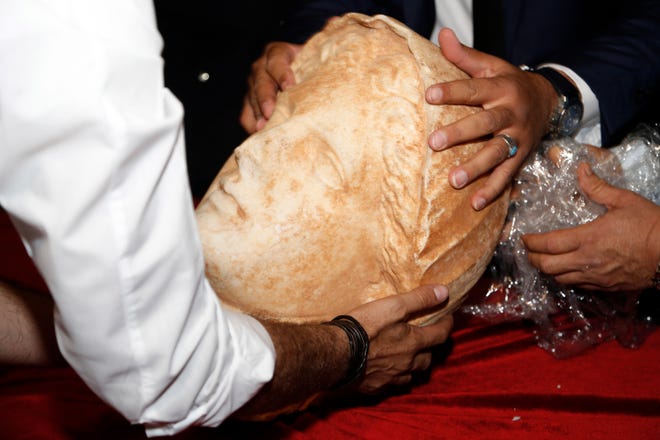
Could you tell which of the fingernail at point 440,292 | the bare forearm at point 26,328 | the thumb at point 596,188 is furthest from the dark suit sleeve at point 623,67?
the bare forearm at point 26,328

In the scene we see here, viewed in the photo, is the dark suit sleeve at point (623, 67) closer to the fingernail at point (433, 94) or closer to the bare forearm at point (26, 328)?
the fingernail at point (433, 94)

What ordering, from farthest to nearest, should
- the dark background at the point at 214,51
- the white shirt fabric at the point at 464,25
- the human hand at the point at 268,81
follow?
1. the dark background at the point at 214,51
2. the white shirt fabric at the point at 464,25
3. the human hand at the point at 268,81

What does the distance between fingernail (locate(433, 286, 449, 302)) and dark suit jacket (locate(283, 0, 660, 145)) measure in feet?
2.39

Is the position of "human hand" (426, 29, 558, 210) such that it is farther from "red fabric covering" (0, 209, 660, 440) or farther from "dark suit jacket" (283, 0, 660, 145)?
"red fabric covering" (0, 209, 660, 440)

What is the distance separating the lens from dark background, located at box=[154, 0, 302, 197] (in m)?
3.79

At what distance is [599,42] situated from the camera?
179cm

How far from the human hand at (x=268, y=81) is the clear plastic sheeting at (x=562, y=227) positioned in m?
0.65

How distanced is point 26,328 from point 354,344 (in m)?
0.73

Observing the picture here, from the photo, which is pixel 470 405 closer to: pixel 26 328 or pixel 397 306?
pixel 397 306

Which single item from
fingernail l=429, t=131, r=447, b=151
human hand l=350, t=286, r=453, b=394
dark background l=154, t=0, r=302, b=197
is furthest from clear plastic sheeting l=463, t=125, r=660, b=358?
dark background l=154, t=0, r=302, b=197

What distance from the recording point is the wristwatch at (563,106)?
5.34 ft

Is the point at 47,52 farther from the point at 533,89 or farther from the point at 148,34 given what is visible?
the point at 533,89

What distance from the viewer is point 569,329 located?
1.83 metres

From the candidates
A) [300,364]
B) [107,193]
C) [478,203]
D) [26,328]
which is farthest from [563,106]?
[26,328]
